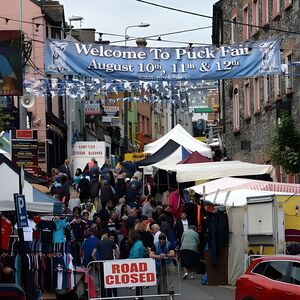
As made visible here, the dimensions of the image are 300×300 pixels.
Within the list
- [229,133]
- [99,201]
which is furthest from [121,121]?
[99,201]

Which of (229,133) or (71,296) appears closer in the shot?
(71,296)

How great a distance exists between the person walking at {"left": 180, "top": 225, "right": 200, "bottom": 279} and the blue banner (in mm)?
4226

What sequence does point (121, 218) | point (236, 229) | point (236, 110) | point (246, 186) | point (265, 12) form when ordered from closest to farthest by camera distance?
point (236, 229) < point (246, 186) < point (121, 218) < point (265, 12) < point (236, 110)

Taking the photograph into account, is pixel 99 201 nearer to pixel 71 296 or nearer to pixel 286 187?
pixel 286 187

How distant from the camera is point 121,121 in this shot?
77938 millimetres

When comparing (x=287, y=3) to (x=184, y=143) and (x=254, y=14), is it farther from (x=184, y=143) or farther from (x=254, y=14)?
(x=184, y=143)

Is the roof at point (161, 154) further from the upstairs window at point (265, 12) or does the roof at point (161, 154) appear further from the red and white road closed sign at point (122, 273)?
the red and white road closed sign at point (122, 273)

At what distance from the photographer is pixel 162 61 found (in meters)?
24.4

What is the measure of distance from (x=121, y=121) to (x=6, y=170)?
2372 inches

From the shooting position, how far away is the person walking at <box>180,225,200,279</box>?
82.4 feet

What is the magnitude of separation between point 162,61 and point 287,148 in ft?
16.6

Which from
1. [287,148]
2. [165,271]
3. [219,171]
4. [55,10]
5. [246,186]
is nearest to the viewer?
[165,271]

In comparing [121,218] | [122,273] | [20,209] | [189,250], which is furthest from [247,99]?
[20,209]

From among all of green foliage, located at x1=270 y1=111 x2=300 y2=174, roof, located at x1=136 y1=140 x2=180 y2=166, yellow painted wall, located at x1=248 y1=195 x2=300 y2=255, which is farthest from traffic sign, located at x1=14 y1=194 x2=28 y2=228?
roof, located at x1=136 y1=140 x2=180 y2=166
